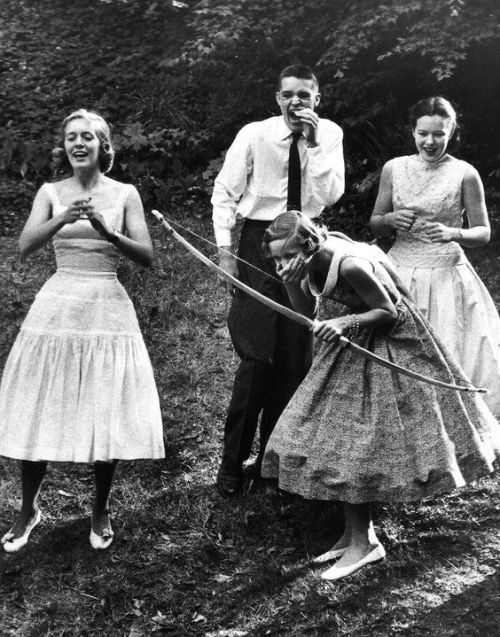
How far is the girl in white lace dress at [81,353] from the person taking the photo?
4.04m

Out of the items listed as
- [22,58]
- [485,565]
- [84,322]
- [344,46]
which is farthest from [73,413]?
[22,58]

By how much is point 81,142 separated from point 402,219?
180 cm

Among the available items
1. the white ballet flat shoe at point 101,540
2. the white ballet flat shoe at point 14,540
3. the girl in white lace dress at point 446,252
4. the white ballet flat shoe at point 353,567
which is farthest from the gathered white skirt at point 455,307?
the white ballet flat shoe at point 14,540

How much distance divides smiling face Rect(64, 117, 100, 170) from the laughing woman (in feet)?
3.28

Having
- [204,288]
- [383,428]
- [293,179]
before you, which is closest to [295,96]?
[293,179]

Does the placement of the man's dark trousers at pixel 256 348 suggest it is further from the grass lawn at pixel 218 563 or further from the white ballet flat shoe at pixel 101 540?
the white ballet flat shoe at pixel 101 540

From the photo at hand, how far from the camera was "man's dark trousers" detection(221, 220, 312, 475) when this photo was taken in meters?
4.57

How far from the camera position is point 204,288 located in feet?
23.9

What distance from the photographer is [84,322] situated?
410cm

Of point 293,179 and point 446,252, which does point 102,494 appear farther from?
point 446,252

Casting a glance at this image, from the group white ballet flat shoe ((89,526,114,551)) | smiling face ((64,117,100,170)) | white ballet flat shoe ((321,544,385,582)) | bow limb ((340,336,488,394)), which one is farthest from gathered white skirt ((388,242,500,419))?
white ballet flat shoe ((89,526,114,551))

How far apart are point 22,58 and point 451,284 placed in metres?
8.06

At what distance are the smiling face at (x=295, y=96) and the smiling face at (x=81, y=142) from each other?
101cm

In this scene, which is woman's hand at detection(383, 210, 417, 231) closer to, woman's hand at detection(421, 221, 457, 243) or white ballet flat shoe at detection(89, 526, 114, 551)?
woman's hand at detection(421, 221, 457, 243)
